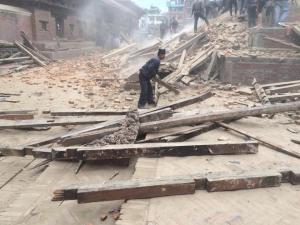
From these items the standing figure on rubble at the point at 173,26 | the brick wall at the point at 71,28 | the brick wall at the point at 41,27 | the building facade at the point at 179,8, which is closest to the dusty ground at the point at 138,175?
the brick wall at the point at 41,27

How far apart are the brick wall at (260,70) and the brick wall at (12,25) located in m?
11.4

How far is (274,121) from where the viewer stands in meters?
7.36

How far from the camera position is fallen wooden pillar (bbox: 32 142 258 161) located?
188 inches

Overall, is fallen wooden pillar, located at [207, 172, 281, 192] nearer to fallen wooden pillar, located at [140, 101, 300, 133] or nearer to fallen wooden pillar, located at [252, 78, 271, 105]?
fallen wooden pillar, located at [140, 101, 300, 133]

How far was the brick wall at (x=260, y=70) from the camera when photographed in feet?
36.5

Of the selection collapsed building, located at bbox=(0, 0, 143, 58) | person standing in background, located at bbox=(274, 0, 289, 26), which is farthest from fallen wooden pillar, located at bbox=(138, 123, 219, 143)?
collapsed building, located at bbox=(0, 0, 143, 58)

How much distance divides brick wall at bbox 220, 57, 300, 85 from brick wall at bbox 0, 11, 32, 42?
11435 millimetres

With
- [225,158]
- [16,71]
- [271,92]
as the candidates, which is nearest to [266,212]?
[225,158]

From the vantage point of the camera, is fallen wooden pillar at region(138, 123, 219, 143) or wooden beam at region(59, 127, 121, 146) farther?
fallen wooden pillar at region(138, 123, 219, 143)

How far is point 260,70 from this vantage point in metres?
11.3

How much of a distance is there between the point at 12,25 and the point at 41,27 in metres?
2.77

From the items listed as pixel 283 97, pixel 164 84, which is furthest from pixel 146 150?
pixel 283 97

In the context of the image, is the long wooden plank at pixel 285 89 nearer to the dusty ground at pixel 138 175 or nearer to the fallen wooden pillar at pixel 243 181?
the dusty ground at pixel 138 175

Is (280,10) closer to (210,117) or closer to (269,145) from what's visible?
(210,117)
